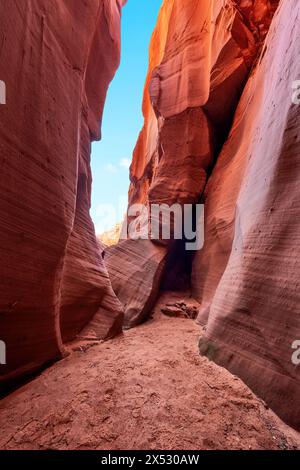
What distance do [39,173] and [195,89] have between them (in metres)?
7.87

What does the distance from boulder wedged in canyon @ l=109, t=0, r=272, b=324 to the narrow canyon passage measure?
3.99 m

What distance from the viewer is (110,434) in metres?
1.94

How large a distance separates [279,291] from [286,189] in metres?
1.22

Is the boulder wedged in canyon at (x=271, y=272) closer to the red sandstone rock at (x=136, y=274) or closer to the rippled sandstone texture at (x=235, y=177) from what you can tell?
the rippled sandstone texture at (x=235, y=177)

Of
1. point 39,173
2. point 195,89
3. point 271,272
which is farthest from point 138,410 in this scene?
point 195,89

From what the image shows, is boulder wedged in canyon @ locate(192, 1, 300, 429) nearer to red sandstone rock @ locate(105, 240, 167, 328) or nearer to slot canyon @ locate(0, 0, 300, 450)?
slot canyon @ locate(0, 0, 300, 450)

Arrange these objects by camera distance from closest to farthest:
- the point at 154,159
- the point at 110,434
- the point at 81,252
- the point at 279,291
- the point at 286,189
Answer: the point at 110,434
the point at 279,291
the point at 286,189
the point at 81,252
the point at 154,159

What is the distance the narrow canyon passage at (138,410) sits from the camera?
73.8 inches

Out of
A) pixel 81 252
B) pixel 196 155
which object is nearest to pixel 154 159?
pixel 196 155

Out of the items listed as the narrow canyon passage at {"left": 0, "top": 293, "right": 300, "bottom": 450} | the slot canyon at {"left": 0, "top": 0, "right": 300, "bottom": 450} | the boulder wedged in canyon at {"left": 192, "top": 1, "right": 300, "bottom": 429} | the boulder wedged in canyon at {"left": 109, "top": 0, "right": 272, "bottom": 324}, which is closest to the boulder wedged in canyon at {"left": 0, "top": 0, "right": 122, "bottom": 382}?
the slot canyon at {"left": 0, "top": 0, "right": 300, "bottom": 450}

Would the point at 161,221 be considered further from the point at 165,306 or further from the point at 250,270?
the point at 250,270

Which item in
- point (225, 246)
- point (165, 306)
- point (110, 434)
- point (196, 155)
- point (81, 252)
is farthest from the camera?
point (196, 155)

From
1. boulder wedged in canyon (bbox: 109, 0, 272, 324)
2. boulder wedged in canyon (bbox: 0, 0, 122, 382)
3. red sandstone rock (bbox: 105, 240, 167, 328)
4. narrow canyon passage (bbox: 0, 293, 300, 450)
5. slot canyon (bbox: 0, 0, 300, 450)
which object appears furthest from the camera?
red sandstone rock (bbox: 105, 240, 167, 328)

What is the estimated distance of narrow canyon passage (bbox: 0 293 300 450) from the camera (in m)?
1.87
